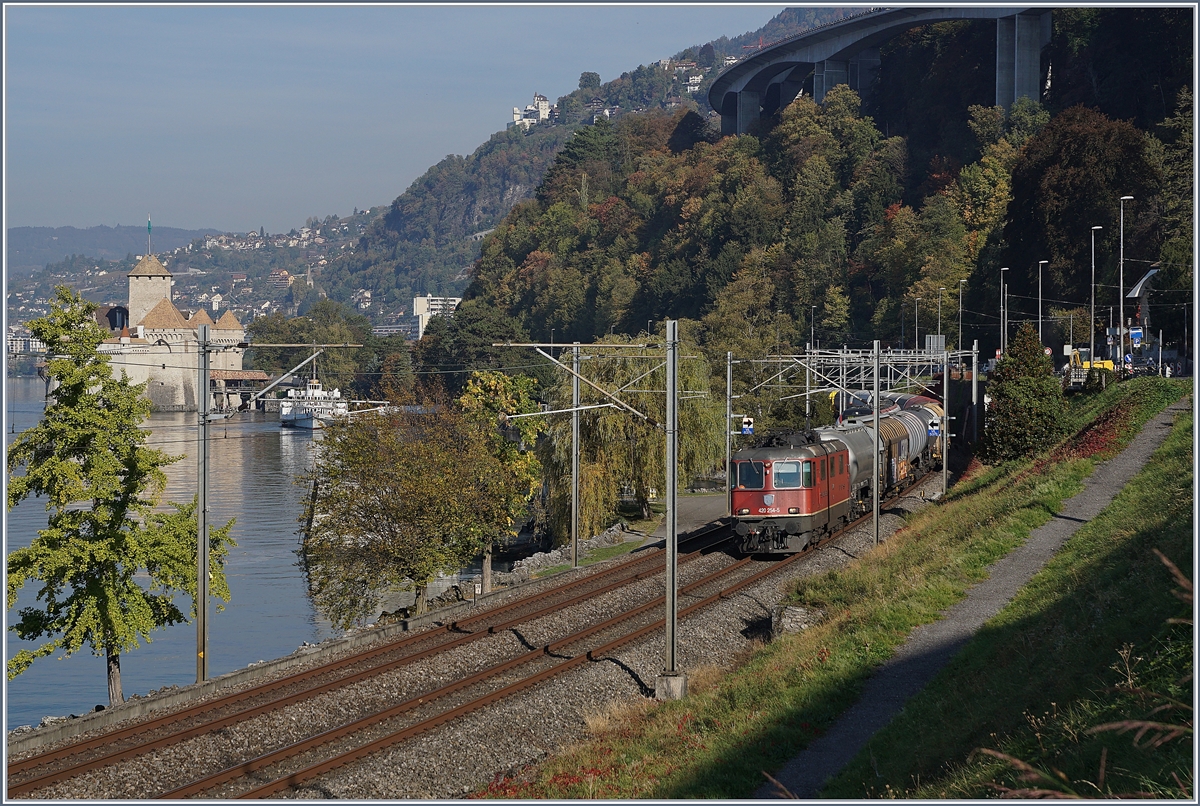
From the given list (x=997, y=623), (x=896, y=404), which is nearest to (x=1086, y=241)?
(x=896, y=404)

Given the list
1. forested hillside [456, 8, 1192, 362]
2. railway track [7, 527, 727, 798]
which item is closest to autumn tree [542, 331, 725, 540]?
railway track [7, 527, 727, 798]

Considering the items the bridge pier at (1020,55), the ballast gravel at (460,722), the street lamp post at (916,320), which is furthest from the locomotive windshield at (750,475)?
the bridge pier at (1020,55)

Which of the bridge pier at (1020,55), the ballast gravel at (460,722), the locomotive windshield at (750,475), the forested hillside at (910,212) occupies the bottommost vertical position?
the ballast gravel at (460,722)

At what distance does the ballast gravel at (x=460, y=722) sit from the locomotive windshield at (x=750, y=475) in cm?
577

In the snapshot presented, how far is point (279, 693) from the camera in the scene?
2270cm

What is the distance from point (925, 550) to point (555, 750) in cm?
1497

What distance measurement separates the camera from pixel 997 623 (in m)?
23.4

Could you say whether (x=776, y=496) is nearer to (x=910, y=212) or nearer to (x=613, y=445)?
(x=613, y=445)

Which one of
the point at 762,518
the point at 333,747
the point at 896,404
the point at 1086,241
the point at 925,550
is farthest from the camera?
the point at 1086,241

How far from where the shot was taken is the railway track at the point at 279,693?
18453 mm

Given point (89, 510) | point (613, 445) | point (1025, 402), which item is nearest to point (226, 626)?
point (613, 445)

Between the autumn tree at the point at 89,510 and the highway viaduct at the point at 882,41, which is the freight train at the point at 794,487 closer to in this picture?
the autumn tree at the point at 89,510

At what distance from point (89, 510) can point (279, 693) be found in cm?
1046

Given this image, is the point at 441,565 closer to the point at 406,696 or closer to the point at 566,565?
the point at 566,565
